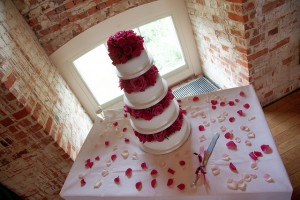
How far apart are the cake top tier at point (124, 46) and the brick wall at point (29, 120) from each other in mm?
906

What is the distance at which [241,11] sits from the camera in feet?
6.06

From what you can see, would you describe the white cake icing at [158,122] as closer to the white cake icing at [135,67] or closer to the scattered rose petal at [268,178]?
the white cake icing at [135,67]

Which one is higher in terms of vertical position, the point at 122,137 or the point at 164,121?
the point at 164,121

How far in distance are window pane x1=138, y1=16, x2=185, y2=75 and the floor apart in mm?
1455

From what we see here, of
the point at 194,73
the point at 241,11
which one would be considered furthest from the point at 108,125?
the point at 194,73

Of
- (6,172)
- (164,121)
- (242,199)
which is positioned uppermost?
(164,121)

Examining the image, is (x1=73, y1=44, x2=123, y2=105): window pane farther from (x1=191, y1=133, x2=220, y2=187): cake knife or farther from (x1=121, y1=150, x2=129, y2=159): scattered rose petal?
(x1=191, y1=133, x2=220, y2=187): cake knife

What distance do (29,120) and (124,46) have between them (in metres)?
1.07

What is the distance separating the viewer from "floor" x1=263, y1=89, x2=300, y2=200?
6.28 ft

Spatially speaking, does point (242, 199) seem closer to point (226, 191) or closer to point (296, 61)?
point (226, 191)

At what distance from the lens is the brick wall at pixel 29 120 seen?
1.70m

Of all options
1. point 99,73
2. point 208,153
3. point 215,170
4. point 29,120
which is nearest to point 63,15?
point 99,73

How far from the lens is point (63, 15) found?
95.8 inches

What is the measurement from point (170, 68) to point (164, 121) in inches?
82.4
